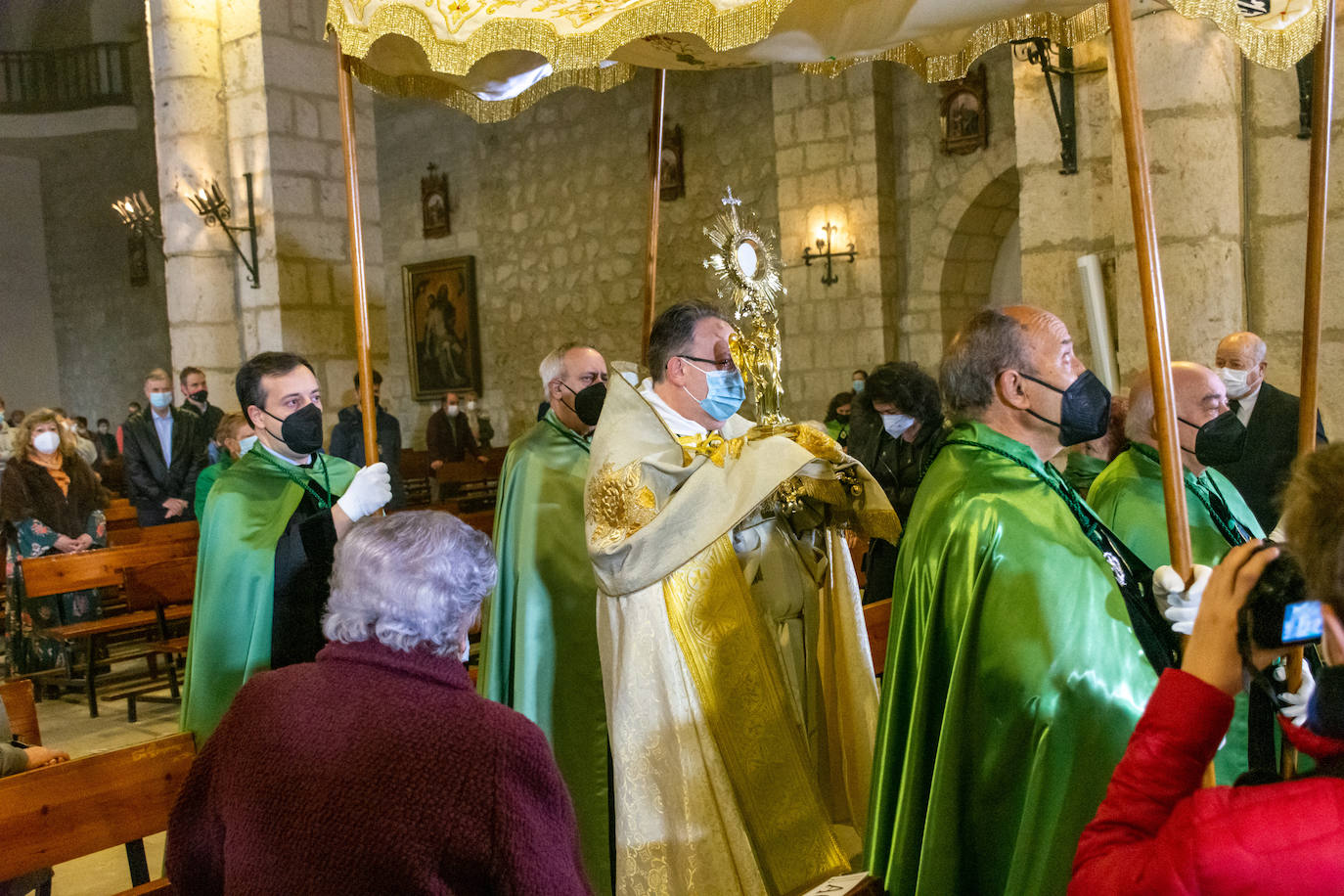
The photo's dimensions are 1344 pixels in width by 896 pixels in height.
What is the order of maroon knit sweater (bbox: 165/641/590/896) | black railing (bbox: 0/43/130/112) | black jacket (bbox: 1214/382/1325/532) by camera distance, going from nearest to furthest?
maroon knit sweater (bbox: 165/641/590/896) < black jacket (bbox: 1214/382/1325/532) < black railing (bbox: 0/43/130/112)

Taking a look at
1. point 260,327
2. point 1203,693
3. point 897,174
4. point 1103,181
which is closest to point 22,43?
point 260,327

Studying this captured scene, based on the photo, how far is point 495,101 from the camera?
3.77 meters

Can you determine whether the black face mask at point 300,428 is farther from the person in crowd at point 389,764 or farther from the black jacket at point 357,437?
the black jacket at point 357,437

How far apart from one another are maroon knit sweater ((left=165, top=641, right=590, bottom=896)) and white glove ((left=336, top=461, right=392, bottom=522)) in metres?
1.38

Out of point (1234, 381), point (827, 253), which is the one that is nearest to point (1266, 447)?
point (1234, 381)

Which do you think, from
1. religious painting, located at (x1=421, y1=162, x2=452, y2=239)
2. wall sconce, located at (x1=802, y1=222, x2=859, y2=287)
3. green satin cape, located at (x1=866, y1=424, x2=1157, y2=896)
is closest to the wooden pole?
green satin cape, located at (x1=866, y1=424, x2=1157, y2=896)

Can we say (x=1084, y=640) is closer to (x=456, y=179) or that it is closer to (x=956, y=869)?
(x=956, y=869)

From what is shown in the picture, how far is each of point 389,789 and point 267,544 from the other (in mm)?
1626

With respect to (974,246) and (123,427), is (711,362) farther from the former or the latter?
(974,246)

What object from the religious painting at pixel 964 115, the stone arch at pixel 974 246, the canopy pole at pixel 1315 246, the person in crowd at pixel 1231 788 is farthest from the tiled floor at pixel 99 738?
the religious painting at pixel 964 115

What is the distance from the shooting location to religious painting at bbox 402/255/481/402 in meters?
16.5

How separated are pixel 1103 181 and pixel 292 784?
224 inches

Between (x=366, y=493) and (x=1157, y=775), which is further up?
(x=366, y=493)

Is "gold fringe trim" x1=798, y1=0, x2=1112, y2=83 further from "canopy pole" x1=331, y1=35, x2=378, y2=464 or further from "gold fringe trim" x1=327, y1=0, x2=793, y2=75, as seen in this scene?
"canopy pole" x1=331, y1=35, x2=378, y2=464
